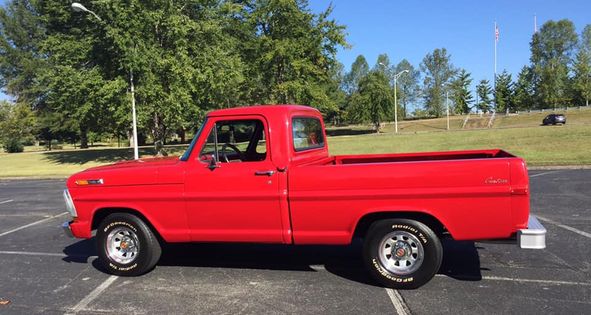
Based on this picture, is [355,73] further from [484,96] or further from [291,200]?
[291,200]

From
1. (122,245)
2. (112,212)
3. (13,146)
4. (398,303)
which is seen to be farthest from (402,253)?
(13,146)

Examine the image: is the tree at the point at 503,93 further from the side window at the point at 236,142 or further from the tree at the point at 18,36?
the side window at the point at 236,142

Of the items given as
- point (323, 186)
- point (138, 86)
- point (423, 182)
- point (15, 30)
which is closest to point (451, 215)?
point (423, 182)

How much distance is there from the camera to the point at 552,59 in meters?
95.4

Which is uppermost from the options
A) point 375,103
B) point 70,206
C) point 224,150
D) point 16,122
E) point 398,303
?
point 375,103

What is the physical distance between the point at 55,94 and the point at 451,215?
29.9 meters

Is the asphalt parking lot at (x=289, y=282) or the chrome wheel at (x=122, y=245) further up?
the chrome wheel at (x=122, y=245)

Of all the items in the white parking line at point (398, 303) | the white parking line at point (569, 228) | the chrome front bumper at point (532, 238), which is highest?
the chrome front bumper at point (532, 238)

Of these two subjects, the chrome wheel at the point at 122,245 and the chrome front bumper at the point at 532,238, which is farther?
the chrome wheel at the point at 122,245

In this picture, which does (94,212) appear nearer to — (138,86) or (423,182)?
(423,182)

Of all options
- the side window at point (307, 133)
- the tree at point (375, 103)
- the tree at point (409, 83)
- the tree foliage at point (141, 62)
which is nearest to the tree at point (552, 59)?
the tree at point (409, 83)

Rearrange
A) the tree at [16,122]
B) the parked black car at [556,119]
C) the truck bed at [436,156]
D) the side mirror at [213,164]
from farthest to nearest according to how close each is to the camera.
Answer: the tree at [16,122], the parked black car at [556,119], the truck bed at [436,156], the side mirror at [213,164]

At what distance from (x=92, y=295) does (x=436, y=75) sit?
112 meters

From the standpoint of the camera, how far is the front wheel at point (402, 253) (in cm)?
480
